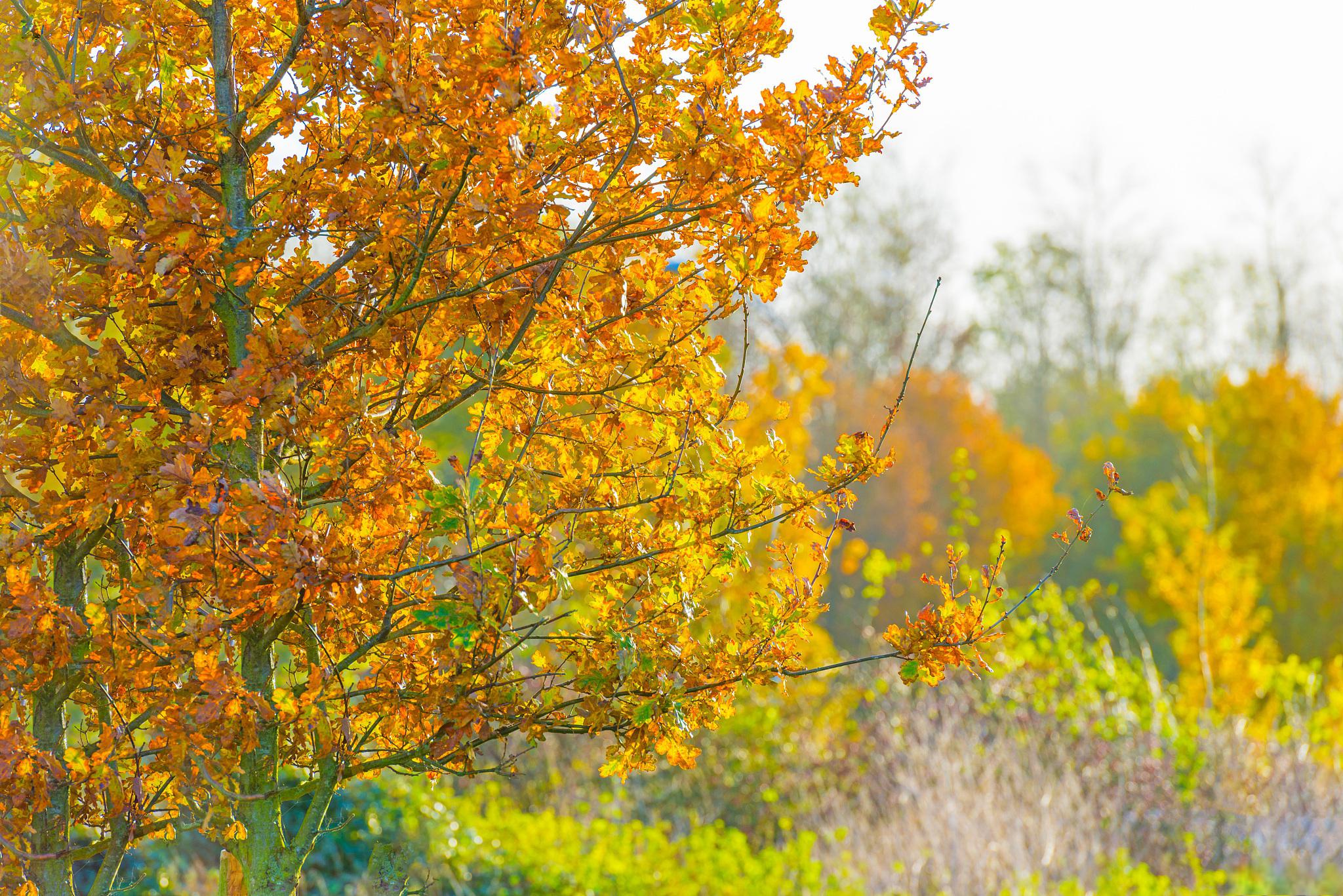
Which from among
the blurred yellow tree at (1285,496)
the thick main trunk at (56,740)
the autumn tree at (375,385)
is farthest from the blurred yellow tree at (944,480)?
the thick main trunk at (56,740)

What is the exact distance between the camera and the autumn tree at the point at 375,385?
6.68 ft

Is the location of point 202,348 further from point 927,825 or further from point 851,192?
point 851,192

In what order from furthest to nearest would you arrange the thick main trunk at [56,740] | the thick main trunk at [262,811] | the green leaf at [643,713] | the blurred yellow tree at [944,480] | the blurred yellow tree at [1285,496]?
the blurred yellow tree at [944,480] → the blurred yellow tree at [1285,496] → the thick main trunk at [56,740] → the thick main trunk at [262,811] → the green leaf at [643,713]

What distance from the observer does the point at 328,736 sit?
231 centimetres

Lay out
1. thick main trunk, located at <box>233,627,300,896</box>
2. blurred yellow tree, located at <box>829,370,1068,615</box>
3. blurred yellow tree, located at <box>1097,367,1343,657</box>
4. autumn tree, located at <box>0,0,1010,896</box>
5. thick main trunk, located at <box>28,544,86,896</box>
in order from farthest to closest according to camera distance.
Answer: blurred yellow tree, located at <box>829,370,1068,615</box>
blurred yellow tree, located at <box>1097,367,1343,657</box>
thick main trunk, located at <box>28,544,86,896</box>
thick main trunk, located at <box>233,627,300,896</box>
autumn tree, located at <box>0,0,1010,896</box>

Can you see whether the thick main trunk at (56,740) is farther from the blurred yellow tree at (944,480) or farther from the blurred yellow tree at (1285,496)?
the blurred yellow tree at (944,480)

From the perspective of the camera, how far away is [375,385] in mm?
2646

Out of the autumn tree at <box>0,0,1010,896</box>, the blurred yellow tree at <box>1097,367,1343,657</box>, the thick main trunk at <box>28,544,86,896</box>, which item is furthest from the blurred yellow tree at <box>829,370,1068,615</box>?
the thick main trunk at <box>28,544,86,896</box>

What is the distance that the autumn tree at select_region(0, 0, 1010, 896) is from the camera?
2.04 m

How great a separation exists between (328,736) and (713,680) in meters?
0.77

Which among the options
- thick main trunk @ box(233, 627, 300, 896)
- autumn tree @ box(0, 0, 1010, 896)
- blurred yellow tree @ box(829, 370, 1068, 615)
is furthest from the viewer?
blurred yellow tree @ box(829, 370, 1068, 615)

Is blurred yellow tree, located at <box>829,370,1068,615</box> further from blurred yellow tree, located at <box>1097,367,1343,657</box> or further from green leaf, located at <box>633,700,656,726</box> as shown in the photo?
green leaf, located at <box>633,700,656,726</box>

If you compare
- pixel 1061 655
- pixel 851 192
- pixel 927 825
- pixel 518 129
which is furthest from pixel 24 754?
pixel 851 192

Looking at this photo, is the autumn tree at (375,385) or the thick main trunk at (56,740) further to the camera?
the thick main trunk at (56,740)
